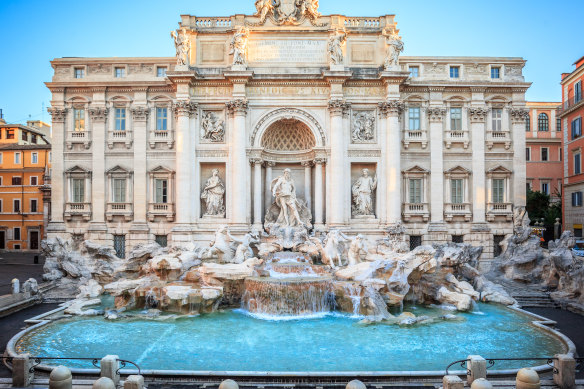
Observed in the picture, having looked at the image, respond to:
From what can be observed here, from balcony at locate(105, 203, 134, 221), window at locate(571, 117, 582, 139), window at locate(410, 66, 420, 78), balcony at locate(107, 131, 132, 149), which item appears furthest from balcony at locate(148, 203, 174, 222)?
window at locate(571, 117, 582, 139)

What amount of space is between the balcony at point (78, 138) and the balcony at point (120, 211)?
4137 millimetres

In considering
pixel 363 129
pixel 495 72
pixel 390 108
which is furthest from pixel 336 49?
pixel 495 72

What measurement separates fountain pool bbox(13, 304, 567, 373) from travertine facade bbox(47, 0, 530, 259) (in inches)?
383

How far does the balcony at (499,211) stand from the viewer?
2491 centimetres

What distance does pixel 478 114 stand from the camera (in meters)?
25.1


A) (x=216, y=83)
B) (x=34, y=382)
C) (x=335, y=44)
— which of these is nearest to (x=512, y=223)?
(x=335, y=44)

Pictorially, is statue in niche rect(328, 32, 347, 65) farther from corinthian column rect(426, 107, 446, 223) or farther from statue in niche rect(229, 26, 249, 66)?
corinthian column rect(426, 107, 446, 223)

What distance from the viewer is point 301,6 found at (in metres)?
24.6

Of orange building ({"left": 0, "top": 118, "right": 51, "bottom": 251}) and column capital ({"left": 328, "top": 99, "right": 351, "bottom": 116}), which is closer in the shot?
column capital ({"left": 328, "top": 99, "right": 351, "bottom": 116})

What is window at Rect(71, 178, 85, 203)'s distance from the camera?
2553 centimetres

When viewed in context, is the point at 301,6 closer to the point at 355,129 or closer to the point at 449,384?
the point at 355,129

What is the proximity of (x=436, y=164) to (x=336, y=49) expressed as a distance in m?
9.36

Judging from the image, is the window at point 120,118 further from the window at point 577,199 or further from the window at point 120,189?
the window at point 577,199

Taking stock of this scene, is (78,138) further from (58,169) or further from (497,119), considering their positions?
(497,119)
